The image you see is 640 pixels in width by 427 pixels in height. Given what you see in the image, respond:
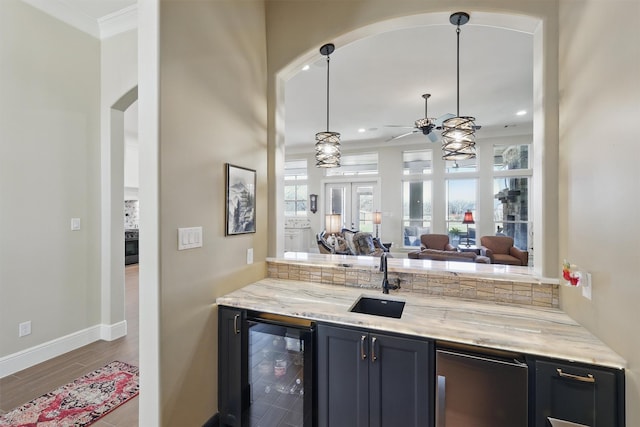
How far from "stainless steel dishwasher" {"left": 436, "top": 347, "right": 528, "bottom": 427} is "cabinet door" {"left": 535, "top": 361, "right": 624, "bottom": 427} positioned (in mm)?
69

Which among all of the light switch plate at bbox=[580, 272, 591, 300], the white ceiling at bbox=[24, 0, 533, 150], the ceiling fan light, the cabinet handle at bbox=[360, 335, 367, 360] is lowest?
the cabinet handle at bbox=[360, 335, 367, 360]

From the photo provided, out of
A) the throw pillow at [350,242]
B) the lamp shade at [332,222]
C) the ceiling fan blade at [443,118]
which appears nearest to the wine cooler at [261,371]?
the lamp shade at [332,222]

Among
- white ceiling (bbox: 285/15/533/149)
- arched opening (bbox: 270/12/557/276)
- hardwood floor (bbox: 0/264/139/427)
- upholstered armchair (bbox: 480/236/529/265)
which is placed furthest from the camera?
upholstered armchair (bbox: 480/236/529/265)

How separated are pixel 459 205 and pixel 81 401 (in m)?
7.64

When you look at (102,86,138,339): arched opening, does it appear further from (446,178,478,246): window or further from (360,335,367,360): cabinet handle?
(446,178,478,246): window

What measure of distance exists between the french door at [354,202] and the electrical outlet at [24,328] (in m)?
6.63

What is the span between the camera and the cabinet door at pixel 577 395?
1.15 meters

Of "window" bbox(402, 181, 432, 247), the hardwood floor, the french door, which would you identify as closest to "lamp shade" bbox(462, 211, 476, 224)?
"window" bbox(402, 181, 432, 247)

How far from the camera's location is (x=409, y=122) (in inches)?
242

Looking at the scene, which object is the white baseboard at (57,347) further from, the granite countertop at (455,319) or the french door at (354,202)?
the french door at (354,202)

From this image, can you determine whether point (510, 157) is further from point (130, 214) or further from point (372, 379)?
point (130, 214)

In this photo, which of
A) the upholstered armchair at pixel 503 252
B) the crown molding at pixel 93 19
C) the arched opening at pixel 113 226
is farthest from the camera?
the upholstered armchair at pixel 503 252

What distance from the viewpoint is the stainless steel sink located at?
1863 millimetres

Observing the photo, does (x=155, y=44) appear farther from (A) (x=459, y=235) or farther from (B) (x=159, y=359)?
(A) (x=459, y=235)
